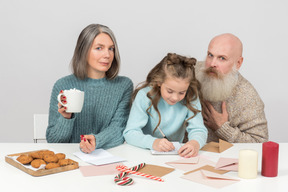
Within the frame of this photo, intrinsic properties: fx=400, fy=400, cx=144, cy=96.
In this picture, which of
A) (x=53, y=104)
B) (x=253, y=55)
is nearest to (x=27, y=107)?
(x=53, y=104)

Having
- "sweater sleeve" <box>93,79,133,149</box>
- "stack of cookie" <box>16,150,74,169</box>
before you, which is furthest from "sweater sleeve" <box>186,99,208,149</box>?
"stack of cookie" <box>16,150,74,169</box>

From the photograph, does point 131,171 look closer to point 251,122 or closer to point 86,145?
point 86,145

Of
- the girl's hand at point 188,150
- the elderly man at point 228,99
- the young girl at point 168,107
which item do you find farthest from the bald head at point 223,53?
the girl's hand at point 188,150

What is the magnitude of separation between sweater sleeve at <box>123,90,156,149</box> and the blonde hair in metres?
0.04

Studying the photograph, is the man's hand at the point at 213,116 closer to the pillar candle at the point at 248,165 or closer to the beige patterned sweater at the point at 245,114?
the beige patterned sweater at the point at 245,114

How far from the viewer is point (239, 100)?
8.77ft

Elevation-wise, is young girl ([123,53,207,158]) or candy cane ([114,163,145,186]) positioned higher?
young girl ([123,53,207,158])

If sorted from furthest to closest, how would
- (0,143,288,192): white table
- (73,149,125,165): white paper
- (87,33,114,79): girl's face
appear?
(87,33,114,79): girl's face
(73,149,125,165): white paper
(0,143,288,192): white table

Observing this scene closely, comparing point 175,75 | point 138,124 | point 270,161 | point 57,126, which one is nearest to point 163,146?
point 138,124

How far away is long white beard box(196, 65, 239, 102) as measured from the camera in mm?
2566

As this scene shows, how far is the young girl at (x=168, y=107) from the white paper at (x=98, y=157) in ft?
0.70

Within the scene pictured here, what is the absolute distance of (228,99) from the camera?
106 inches

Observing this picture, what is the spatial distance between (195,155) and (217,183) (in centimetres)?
38

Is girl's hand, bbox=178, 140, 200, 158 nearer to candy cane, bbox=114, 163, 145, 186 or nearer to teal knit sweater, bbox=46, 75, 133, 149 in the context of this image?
candy cane, bbox=114, 163, 145, 186
